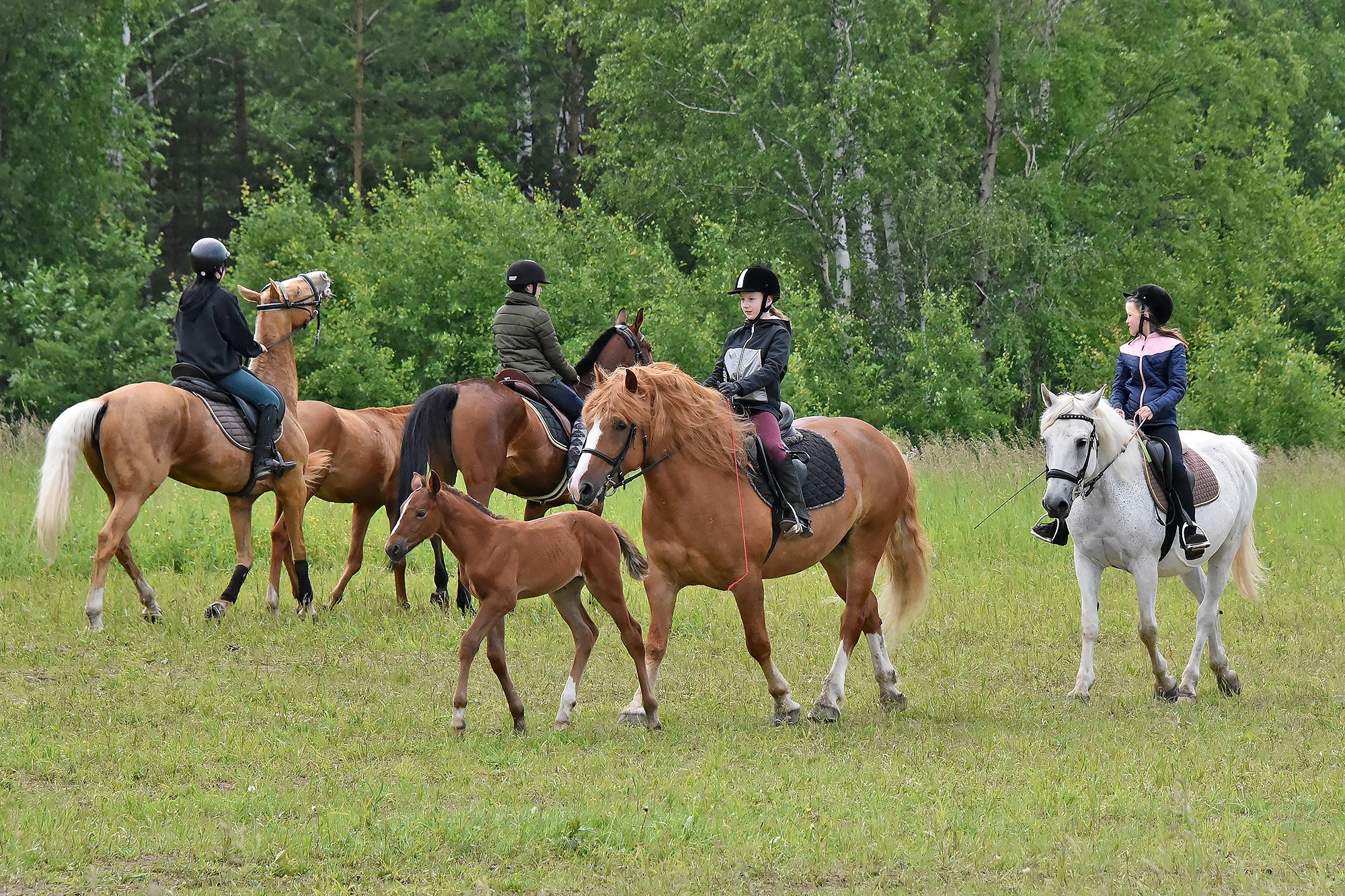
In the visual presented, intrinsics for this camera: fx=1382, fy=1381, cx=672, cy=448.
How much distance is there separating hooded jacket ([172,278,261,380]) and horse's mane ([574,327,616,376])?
2852 mm

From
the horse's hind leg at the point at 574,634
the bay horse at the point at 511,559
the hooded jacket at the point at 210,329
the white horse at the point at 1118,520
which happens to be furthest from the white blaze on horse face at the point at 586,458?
the hooded jacket at the point at 210,329

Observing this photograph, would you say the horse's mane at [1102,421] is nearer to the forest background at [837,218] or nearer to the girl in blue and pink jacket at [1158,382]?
the girl in blue and pink jacket at [1158,382]

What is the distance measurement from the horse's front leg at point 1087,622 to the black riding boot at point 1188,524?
25.3 inches

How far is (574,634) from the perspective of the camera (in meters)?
8.55

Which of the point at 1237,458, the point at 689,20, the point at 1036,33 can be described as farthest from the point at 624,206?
the point at 1237,458

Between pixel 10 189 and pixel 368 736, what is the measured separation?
814 inches

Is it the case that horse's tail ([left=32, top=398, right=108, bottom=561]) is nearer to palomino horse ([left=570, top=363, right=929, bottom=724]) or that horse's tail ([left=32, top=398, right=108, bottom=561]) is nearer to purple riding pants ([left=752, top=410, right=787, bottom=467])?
palomino horse ([left=570, top=363, right=929, bottom=724])

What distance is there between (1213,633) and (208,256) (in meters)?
8.51

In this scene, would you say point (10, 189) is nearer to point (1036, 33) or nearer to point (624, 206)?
point (624, 206)

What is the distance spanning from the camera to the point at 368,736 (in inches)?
326

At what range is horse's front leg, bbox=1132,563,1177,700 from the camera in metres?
9.59

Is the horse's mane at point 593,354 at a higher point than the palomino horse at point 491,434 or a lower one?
higher

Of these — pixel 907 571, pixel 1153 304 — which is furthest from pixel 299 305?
pixel 1153 304

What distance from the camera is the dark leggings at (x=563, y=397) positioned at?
1275cm
